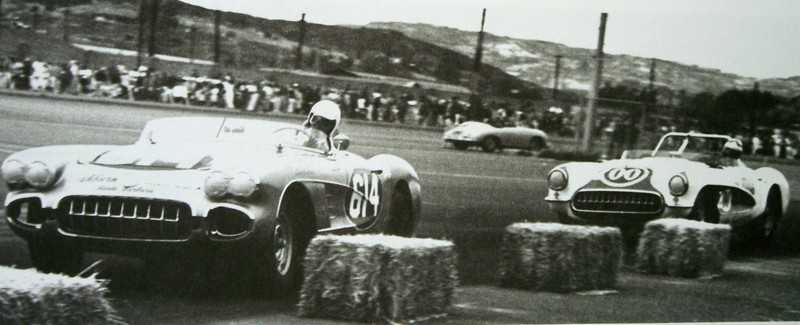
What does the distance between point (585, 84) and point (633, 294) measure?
4.85ft

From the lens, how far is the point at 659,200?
27.8ft

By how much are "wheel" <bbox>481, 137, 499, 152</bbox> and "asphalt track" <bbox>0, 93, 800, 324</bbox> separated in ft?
0.17

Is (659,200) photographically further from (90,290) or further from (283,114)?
(90,290)

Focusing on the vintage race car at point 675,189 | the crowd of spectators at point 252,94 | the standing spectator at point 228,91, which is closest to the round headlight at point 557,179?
the vintage race car at point 675,189

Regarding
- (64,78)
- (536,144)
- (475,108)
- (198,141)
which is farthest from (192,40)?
(536,144)

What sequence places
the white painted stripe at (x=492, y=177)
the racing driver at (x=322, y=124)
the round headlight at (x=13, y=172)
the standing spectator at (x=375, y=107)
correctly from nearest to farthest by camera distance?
the round headlight at (x=13, y=172)
the racing driver at (x=322, y=124)
the standing spectator at (x=375, y=107)
the white painted stripe at (x=492, y=177)

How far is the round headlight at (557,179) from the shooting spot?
8055 mm

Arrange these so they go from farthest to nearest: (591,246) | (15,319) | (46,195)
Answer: (591,246)
(46,195)
(15,319)

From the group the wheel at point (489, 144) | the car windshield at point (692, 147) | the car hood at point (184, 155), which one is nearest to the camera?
the car hood at point (184, 155)

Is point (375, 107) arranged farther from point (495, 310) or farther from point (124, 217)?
point (124, 217)

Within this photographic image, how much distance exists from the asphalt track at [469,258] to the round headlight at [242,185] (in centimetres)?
52

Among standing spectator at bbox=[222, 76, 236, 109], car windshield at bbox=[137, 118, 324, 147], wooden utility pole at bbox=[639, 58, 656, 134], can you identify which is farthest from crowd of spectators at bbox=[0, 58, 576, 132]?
wooden utility pole at bbox=[639, 58, 656, 134]

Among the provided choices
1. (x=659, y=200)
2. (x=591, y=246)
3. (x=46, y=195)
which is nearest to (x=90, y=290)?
(x=46, y=195)

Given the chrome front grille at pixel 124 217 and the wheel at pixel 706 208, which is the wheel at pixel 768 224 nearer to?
the wheel at pixel 706 208
